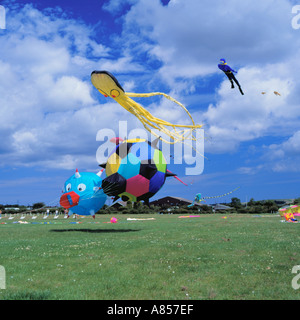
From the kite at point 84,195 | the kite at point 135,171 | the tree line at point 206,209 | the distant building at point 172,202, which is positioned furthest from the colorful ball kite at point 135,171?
the distant building at point 172,202

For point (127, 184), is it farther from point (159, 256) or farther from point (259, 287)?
point (259, 287)

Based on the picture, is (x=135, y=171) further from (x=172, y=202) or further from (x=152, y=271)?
(x=172, y=202)

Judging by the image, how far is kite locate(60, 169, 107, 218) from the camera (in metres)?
22.5

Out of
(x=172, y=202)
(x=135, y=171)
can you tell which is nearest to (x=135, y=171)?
(x=135, y=171)

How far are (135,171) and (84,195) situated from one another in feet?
23.1

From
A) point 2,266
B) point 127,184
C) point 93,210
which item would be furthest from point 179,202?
point 2,266

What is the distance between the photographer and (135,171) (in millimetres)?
17078

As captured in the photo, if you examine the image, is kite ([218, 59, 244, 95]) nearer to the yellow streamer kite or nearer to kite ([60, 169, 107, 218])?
the yellow streamer kite

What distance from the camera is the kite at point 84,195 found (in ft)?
73.9

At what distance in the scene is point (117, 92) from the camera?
1330 centimetres

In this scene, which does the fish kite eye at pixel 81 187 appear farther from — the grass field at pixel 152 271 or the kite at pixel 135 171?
the grass field at pixel 152 271
